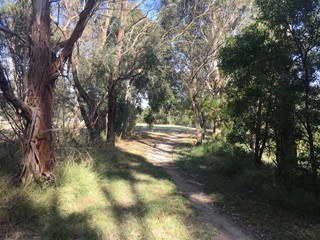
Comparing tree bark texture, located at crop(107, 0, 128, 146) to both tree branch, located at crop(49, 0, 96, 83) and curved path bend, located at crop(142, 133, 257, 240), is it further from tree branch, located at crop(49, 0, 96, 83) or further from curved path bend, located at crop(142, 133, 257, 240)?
tree branch, located at crop(49, 0, 96, 83)

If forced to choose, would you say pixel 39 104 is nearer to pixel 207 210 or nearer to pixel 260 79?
pixel 207 210

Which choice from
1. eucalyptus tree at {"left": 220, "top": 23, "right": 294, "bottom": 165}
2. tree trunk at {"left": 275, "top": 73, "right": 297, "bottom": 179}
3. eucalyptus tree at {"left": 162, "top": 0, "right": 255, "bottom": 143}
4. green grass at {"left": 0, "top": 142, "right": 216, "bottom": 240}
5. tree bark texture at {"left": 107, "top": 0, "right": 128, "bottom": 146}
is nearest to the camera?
green grass at {"left": 0, "top": 142, "right": 216, "bottom": 240}

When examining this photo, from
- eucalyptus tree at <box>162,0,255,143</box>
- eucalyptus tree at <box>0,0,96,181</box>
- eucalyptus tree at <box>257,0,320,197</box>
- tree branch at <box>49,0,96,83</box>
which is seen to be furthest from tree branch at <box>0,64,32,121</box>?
eucalyptus tree at <box>162,0,255,143</box>

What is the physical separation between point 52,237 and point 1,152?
361cm

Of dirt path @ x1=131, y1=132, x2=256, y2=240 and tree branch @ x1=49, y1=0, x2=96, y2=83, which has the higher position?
tree branch @ x1=49, y1=0, x2=96, y2=83

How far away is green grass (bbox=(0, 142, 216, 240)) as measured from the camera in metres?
5.11

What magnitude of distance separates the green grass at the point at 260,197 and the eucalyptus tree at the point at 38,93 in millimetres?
4275

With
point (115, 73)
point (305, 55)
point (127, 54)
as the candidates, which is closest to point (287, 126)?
point (305, 55)

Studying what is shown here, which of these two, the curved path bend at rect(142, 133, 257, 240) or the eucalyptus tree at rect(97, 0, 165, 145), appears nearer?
the curved path bend at rect(142, 133, 257, 240)

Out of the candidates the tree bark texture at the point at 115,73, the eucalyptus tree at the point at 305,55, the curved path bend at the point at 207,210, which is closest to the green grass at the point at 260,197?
the curved path bend at the point at 207,210

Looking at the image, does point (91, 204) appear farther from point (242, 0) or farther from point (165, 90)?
point (242, 0)

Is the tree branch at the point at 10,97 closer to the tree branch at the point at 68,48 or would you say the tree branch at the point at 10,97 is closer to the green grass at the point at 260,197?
the tree branch at the point at 68,48

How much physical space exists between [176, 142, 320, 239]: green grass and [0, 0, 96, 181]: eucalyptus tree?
4275mm

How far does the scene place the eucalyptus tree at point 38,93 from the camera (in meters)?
6.42
